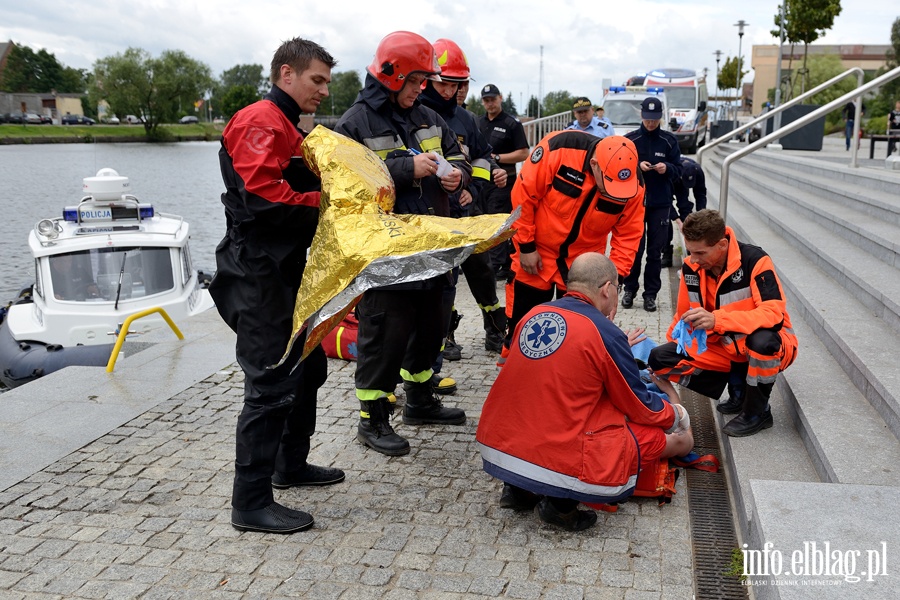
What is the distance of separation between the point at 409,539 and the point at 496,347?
324 cm

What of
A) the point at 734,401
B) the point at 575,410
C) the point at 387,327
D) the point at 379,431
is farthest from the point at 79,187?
the point at 575,410

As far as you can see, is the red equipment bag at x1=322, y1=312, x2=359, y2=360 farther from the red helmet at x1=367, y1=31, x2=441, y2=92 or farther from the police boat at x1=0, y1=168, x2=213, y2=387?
the police boat at x1=0, y1=168, x2=213, y2=387

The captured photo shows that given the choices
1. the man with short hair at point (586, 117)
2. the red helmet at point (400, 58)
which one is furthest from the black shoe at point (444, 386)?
the man with short hair at point (586, 117)

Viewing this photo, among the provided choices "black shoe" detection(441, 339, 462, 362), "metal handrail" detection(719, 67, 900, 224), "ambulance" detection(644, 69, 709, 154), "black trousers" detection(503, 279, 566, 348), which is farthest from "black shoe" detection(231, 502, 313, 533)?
"ambulance" detection(644, 69, 709, 154)

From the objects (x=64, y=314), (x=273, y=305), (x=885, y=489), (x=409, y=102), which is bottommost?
(x=64, y=314)

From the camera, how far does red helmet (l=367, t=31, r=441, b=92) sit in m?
4.32

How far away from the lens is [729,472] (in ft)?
14.4

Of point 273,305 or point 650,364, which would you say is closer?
point 273,305

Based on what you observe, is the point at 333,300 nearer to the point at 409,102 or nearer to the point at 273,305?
the point at 273,305

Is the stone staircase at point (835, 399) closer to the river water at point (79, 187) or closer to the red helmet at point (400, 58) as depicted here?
the red helmet at point (400, 58)

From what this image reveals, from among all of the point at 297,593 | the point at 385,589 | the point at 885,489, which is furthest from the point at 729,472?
the point at 297,593

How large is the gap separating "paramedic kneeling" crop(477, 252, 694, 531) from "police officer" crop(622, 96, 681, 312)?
450 centimetres

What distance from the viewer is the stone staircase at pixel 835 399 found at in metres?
3.12

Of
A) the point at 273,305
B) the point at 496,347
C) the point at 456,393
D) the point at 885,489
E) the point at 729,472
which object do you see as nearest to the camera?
the point at 885,489
